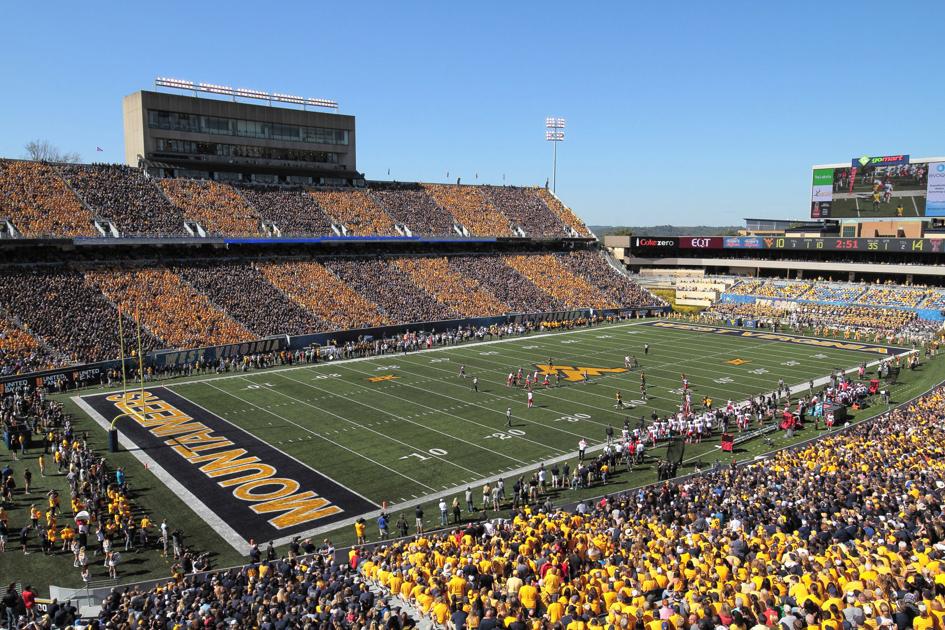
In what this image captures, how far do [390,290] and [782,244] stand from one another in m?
40.2

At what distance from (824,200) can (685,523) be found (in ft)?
187

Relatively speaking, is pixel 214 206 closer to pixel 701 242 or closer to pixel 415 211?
pixel 415 211

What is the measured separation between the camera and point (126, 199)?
47.0 metres

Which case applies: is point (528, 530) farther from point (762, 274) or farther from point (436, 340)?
point (762, 274)

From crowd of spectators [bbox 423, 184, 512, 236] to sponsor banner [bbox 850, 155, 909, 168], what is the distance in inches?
1218

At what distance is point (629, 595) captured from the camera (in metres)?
9.65

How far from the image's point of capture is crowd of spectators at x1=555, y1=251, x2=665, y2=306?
205 ft

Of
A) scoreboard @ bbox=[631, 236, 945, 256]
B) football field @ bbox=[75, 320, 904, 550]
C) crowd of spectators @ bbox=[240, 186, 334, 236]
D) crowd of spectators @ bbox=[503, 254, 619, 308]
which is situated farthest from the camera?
crowd of spectators @ bbox=[503, 254, 619, 308]

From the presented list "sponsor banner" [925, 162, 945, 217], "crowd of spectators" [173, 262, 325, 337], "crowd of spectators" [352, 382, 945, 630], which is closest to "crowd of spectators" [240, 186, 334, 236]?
"crowd of spectators" [173, 262, 325, 337]

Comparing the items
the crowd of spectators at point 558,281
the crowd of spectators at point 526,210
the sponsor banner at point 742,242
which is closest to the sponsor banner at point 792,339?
the crowd of spectators at point 558,281

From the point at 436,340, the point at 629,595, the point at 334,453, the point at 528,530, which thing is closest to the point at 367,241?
the point at 436,340

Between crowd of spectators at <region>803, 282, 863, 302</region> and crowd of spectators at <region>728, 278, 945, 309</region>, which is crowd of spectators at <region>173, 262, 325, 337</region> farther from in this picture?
crowd of spectators at <region>803, 282, 863, 302</region>

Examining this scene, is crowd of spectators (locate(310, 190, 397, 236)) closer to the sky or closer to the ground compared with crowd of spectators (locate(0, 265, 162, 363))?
closer to the sky

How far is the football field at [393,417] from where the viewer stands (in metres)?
20.3
